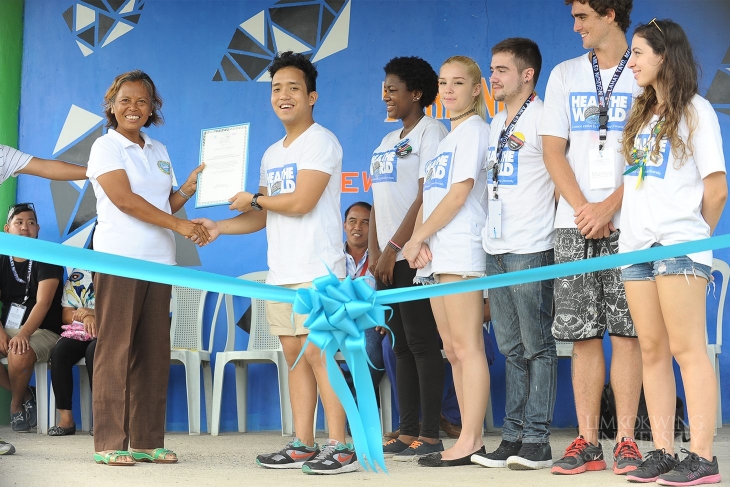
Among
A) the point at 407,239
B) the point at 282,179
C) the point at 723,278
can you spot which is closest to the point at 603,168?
the point at 407,239

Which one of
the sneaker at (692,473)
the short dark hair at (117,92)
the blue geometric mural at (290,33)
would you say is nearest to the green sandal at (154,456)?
the short dark hair at (117,92)

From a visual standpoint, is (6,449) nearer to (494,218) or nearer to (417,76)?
(494,218)

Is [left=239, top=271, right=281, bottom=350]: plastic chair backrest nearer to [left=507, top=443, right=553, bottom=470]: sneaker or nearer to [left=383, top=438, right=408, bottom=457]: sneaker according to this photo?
[left=383, top=438, right=408, bottom=457]: sneaker

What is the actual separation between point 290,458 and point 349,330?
1.52 metres

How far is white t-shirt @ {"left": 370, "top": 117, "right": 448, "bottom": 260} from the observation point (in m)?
4.16

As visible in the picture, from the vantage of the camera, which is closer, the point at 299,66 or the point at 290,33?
the point at 299,66

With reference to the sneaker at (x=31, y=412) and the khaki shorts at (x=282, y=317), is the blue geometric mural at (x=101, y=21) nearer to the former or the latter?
the sneaker at (x=31, y=412)

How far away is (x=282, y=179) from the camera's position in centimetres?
372

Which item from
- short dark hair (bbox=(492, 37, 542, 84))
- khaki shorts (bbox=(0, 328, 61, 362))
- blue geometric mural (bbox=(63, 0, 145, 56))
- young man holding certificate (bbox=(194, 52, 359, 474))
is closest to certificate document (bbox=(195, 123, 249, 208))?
young man holding certificate (bbox=(194, 52, 359, 474))

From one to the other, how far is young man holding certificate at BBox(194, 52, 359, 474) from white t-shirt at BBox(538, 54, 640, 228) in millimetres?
904

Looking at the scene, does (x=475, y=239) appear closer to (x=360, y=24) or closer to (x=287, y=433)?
(x=287, y=433)

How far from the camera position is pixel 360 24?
5914mm

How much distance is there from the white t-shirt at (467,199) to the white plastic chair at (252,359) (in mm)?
1920

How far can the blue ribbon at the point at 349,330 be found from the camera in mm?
2259
